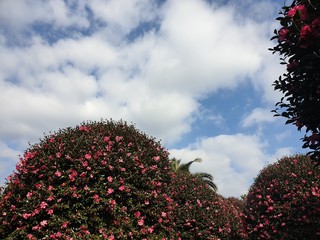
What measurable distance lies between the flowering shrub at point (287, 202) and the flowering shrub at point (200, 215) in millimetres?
726

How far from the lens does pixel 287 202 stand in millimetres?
10859

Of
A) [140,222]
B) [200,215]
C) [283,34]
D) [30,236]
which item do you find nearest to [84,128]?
[140,222]

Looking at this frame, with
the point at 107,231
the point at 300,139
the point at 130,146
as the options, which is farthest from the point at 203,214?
the point at 300,139

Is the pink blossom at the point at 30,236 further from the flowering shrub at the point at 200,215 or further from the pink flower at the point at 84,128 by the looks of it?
the flowering shrub at the point at 200,215

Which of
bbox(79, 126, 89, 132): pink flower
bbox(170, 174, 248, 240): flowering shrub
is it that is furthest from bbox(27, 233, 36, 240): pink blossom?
bbox(170, 174, 248, 240): flowering shrub

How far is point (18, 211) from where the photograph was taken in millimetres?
7961

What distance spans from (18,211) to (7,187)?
41.7 inches

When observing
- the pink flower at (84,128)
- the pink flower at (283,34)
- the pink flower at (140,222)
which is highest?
the pink flower at (84,128)

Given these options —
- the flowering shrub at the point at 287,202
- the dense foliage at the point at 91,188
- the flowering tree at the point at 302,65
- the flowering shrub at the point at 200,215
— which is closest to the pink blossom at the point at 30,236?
the dense foliage at the point at 91,188

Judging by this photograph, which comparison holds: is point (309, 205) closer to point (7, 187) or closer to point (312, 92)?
point (312, 92)

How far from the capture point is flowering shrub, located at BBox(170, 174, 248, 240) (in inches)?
436

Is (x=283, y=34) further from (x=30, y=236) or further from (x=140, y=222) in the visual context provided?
(x=30, y=236)

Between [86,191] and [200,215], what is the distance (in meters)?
4.81

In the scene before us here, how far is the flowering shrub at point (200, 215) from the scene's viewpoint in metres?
11.1
